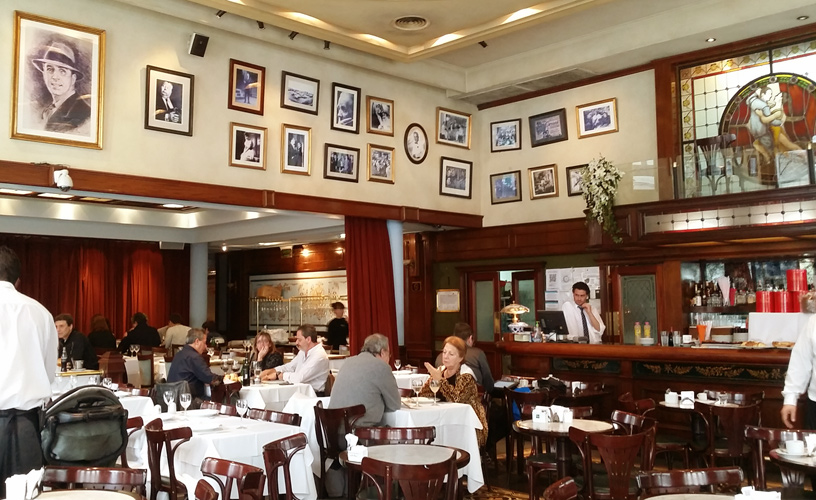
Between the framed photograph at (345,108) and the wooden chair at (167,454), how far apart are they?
6589mm

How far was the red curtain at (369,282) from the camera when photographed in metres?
11.3

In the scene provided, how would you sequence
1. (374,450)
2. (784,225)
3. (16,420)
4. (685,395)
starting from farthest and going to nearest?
(784,225) < (685,395) < (374,450) < (16,420)

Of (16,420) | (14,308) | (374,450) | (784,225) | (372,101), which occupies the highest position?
(372,101)

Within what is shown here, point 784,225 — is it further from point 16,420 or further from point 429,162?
point 16,420

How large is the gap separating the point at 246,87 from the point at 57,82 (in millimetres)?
2446

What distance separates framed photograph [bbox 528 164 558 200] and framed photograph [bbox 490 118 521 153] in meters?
0.63

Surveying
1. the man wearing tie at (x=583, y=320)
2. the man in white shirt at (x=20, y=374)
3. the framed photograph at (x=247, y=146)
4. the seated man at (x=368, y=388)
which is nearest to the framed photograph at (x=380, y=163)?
the framed photograph at (x=247, y=146)

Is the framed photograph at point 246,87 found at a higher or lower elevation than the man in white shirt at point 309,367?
higher

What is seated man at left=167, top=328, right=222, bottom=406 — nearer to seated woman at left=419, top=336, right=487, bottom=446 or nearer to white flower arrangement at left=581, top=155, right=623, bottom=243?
seated woman at left=419, top=336, right=487, bottom=446

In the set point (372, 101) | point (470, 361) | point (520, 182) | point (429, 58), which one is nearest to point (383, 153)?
point (372, 101)

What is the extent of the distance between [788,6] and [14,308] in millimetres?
Answer: 9045

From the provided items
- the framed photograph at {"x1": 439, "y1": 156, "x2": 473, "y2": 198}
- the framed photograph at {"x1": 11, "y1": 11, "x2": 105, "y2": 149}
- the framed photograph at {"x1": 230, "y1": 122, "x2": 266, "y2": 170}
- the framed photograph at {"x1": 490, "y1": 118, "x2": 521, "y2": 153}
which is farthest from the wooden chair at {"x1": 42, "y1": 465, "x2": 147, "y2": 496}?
the framed photograph at {"x1": 490, "y1": 118, "x2": 521, "y2": 153}

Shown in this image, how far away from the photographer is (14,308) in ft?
13.5

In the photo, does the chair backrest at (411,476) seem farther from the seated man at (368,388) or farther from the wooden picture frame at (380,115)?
the wooden picture frame at (380,115)
